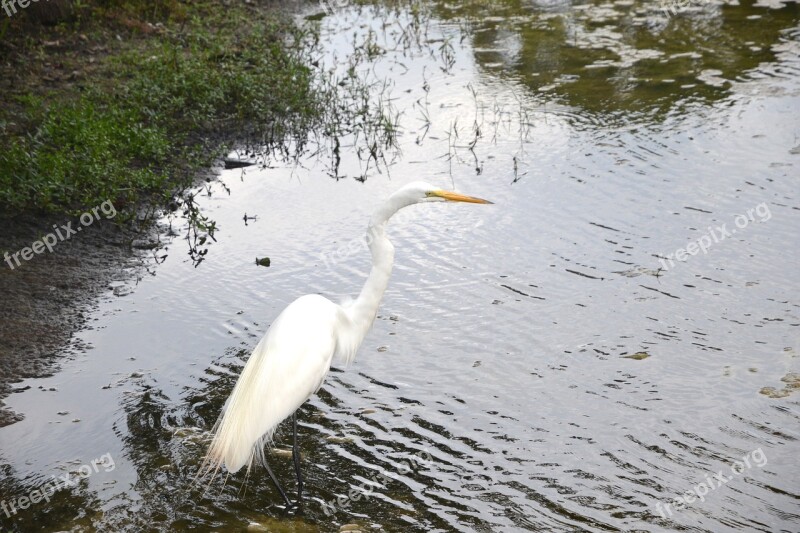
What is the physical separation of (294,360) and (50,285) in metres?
2.70

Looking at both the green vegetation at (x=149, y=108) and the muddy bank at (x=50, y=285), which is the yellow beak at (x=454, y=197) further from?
the green vegetation at (x=149, y=108)

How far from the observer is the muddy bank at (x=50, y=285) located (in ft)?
16.3

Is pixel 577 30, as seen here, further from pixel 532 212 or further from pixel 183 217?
pixel 183 217

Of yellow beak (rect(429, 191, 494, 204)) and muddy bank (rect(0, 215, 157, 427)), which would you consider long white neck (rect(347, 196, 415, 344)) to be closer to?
yellow beak (rect(429, 191, 494, 204))

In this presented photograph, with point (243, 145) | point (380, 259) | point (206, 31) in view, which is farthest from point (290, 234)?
point (206, 31)

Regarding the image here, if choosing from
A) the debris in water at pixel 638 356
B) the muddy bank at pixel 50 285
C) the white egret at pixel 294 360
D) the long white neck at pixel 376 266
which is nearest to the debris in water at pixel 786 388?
the debris in water at pixel 638 356

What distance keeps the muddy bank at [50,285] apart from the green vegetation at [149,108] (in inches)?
10.0

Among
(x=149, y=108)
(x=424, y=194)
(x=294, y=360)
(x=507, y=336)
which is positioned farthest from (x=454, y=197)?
(x=149, y=108)

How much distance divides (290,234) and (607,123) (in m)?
3.33

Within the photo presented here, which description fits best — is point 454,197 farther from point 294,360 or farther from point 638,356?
point 638,356

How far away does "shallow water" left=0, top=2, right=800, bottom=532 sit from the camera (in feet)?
12.4

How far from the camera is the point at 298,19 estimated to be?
12.3 meters

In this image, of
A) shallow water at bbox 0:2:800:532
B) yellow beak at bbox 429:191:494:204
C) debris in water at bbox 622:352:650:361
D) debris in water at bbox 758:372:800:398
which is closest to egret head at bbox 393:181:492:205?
yellow beak at bbox 429:191:494:204

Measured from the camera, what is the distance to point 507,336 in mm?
5059
